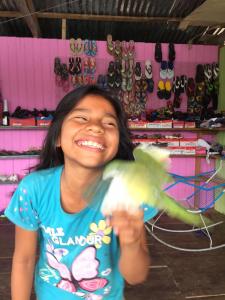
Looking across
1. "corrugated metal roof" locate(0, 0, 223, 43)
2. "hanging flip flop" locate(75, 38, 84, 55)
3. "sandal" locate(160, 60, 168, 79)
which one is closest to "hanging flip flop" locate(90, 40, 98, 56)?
"hanging flip flop" locate(75, 38, 84, 55)

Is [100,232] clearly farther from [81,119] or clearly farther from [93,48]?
[93,48]

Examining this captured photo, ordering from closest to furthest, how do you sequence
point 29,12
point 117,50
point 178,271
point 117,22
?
point 178,271 < point 29,12 < point 117,50 < point 117,22

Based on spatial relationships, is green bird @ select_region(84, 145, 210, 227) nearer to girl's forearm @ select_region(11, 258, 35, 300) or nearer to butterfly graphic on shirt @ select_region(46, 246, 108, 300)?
butterfly graphic on shirt @ select_region(46, 246, 108, 300)

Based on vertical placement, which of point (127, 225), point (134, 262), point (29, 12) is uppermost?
point (29, 12)

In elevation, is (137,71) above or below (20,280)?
above

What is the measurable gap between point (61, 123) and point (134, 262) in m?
0.51

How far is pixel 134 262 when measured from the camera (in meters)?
0.97

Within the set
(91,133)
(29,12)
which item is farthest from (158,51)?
(91,133)

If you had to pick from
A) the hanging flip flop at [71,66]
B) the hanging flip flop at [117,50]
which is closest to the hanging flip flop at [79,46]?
the hanging flip flop at [71,66]

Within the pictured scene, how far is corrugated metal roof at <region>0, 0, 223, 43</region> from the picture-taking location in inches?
165

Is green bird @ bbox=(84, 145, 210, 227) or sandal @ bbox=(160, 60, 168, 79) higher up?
sandal @ bbox=(160, 60, 168, 79)

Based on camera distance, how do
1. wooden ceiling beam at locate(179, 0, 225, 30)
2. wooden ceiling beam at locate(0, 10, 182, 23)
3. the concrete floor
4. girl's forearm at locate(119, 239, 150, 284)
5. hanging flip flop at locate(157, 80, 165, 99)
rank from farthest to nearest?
1. hanging flip flop at locate(157, 80, 165, 99)
2. wooden ceiling beam at locate(0, 10, 182, 23)
3. wooden ceiling beam at locate(179, 0, 225, 30)
4. the concrete floor
5. girl's forearm at locate(119, 239, 150, 284)

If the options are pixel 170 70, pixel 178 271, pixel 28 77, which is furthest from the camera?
pixel 170 70

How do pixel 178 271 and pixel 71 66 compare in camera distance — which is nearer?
pixel 178 271
